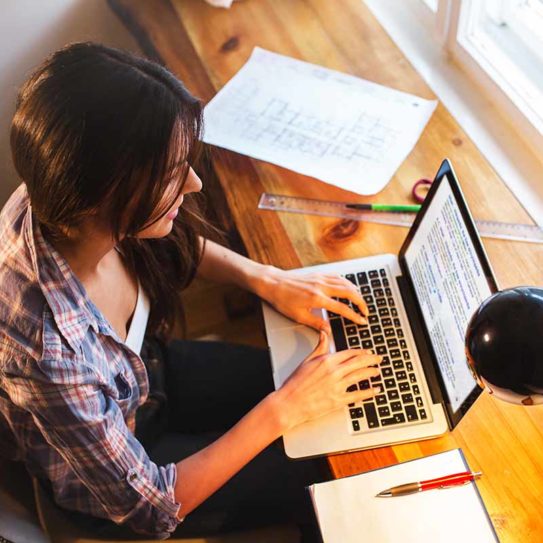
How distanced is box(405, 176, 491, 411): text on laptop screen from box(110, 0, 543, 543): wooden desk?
→ 0.09 metres

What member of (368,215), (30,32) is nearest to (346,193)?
(368,215)

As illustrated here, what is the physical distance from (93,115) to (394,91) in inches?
28.8

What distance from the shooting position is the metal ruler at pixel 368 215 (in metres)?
0.97

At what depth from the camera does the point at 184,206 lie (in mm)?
Answer: 1036

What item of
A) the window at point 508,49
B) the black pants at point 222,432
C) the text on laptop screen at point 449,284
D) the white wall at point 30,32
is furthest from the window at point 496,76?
the white wall at point 30,32

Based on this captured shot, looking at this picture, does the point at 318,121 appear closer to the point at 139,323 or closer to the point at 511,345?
the point at 139,323

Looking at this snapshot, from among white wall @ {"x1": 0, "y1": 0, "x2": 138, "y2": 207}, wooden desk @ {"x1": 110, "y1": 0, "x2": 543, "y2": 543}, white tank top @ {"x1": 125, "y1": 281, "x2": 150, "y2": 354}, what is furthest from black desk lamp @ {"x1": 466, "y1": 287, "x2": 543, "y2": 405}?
white wall @ {"x1": 0, "y1": 0, "x2": 138, "y2": 207}

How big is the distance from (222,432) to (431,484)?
1.62 ft

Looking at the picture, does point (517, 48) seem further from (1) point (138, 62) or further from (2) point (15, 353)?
(2) point (15, 353)

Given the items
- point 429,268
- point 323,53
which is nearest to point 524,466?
point 429,268

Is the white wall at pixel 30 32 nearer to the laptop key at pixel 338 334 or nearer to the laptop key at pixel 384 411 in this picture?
the laptop key at pixel 338 334

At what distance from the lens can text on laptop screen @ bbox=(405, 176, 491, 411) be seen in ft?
2.48

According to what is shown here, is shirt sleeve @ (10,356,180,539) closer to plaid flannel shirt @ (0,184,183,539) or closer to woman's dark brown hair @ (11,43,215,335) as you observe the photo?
plaid flannel shirt @ (0,184,183,539)

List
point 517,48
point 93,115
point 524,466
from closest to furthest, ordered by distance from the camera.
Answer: point 93,115
point 524,466
point 517,48
